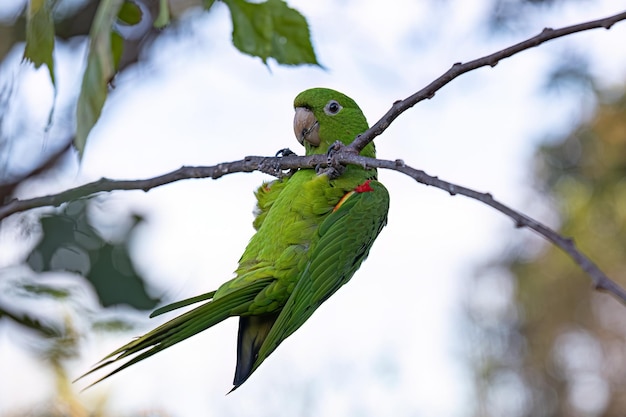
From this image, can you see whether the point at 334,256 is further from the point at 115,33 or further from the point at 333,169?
the point at 115,33

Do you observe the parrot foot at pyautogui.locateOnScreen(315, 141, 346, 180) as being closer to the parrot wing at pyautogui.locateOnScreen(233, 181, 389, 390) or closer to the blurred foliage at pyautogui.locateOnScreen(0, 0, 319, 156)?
the parrot wing at pyautogui.locateOnScreen(233, 181, 389, 390)

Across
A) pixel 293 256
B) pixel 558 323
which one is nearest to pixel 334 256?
pixel 293 256

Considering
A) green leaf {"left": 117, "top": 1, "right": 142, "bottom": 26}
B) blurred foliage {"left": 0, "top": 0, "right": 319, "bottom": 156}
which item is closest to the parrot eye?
blurred foliage {"left": 0, "top": 0, "right": 319, "bottom": 156}

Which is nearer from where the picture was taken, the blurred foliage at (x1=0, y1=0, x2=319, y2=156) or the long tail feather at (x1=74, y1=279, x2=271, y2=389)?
the blurred foliage at (x1=0, y1=0, x2=319, y2=156)

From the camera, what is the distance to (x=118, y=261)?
1.98 ft

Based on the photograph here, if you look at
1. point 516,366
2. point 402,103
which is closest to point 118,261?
point 402,103

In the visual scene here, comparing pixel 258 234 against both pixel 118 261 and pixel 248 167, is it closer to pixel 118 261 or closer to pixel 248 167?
pixel 248 167

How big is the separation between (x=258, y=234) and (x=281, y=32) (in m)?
0.39

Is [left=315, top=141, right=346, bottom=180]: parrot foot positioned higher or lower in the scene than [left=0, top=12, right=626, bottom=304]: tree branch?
higher

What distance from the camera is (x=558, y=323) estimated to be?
7445 millimetres

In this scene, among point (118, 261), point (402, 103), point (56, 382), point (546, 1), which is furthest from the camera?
point (546, 1)

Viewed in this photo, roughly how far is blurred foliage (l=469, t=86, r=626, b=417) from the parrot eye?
488 centimetres

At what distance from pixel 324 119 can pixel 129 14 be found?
45 centimetres

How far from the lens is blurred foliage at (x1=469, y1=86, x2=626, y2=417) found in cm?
605
